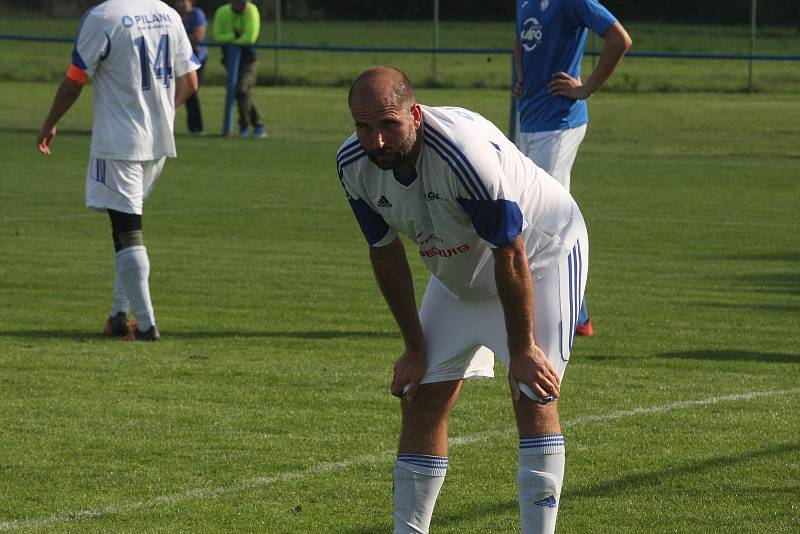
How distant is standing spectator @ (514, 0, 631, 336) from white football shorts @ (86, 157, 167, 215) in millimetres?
2448

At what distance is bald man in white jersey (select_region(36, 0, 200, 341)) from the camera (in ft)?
32.2

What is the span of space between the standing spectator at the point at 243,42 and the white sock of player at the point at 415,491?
2088 cm

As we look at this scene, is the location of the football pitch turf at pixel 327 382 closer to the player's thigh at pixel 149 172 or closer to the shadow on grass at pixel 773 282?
the shadow on grass at pixel 773 282

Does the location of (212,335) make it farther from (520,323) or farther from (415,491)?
(520,323)

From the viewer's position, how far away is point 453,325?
5.44 metres

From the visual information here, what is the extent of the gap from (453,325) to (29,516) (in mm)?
1859

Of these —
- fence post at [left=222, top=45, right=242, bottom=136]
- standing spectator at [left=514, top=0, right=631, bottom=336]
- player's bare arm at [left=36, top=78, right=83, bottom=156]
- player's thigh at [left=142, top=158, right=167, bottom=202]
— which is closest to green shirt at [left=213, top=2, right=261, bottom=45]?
fence post at [left=222, top=45, right=242, bottom=136]

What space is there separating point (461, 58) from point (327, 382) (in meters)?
32.0

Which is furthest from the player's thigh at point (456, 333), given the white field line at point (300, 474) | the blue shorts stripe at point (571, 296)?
the white field line at point (300, 474)

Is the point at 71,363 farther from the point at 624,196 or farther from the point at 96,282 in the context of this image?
the point at 624,196

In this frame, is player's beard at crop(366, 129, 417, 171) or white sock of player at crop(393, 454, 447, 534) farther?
white sock of player at crop(393, 454, 447, 534)

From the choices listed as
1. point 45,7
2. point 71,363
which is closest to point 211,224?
point 71,363

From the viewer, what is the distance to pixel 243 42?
2678 centimetres

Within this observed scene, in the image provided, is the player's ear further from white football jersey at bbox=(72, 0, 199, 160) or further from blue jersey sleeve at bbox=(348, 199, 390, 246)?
white football jersey at bbox=(72, 0, 199, 160)
